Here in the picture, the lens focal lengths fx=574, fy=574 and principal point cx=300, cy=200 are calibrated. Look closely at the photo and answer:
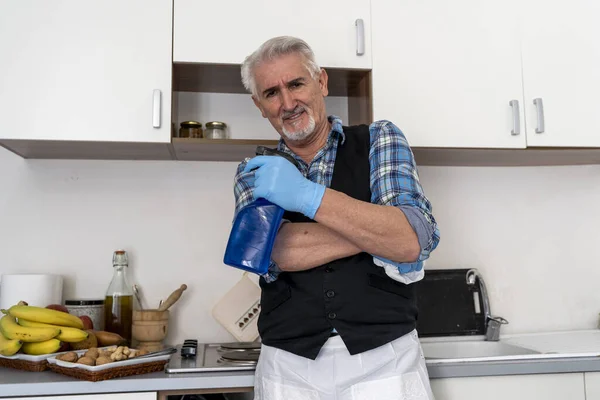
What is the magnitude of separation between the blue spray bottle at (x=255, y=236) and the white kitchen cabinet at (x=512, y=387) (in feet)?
2.08

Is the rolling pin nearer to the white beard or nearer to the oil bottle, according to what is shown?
the oil bottle

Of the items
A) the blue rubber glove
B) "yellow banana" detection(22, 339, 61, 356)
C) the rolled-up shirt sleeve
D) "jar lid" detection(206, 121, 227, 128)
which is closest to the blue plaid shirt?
the rolled-up shirt sleeve

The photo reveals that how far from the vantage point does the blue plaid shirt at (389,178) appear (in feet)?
3.92

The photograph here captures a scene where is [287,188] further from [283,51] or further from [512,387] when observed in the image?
[512,387]

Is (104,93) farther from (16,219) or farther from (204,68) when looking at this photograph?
(16,219)

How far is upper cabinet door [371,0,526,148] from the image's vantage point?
1.79 m

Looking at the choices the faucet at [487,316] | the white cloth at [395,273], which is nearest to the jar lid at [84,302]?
the white cloth at [395,273]

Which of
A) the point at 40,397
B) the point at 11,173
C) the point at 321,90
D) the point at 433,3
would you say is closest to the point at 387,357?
the point at 321,90

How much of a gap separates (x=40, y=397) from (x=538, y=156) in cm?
170

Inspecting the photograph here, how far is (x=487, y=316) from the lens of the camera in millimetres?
2020

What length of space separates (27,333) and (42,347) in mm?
53

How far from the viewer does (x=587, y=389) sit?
1538 millimetres

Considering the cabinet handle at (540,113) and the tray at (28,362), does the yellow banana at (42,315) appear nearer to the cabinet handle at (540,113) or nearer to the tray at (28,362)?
the tray at (28,362)

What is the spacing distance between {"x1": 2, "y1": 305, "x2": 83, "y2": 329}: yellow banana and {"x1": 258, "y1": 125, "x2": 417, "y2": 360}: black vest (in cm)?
61
